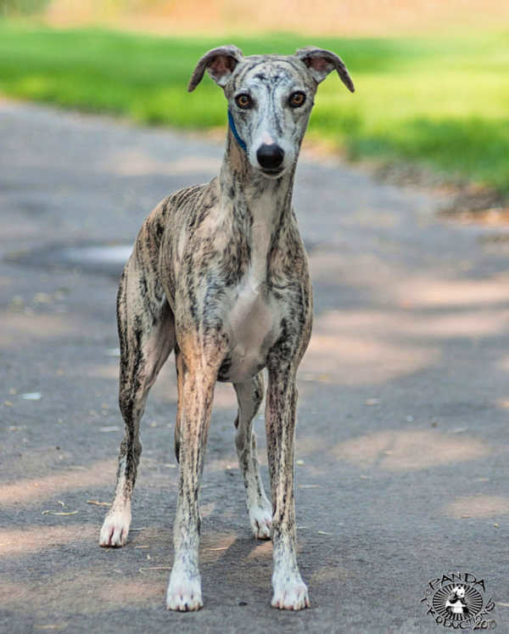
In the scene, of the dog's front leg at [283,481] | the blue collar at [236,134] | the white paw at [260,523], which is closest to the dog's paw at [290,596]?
the dog's front leg at [283,481]

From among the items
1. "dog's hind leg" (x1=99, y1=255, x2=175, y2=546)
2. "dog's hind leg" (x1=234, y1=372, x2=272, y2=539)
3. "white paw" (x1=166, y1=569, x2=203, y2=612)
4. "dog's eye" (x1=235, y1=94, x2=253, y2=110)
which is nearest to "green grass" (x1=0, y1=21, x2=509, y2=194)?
"dog's hind leg" (x1=234, y1=372, x2=272, y2=539)

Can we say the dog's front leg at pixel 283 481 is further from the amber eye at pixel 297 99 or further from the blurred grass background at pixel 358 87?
the blurred grass background at pixel 358 87

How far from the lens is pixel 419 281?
11.5m

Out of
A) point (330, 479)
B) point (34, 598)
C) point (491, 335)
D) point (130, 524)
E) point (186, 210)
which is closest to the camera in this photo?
point (34, 598)

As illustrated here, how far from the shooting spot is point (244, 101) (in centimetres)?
491

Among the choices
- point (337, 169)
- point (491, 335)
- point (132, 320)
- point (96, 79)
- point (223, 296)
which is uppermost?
point (223, 296)

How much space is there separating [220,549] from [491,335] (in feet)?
14.3

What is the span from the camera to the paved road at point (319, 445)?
511cm

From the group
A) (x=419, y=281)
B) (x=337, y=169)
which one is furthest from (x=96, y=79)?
(x=419, y=281)

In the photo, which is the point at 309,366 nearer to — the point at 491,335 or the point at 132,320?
the point at 491,335

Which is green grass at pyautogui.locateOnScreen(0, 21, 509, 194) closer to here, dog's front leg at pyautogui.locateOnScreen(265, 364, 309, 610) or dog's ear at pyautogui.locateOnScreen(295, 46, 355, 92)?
dog's ear at pyautogui.locateOnScreen(295, 46, 355, 92)

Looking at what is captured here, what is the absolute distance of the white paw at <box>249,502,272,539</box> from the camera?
19.0 ft

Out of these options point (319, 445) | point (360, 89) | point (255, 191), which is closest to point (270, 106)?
point (255, 191)

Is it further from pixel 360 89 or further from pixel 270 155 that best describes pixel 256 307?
pixel 360 89
